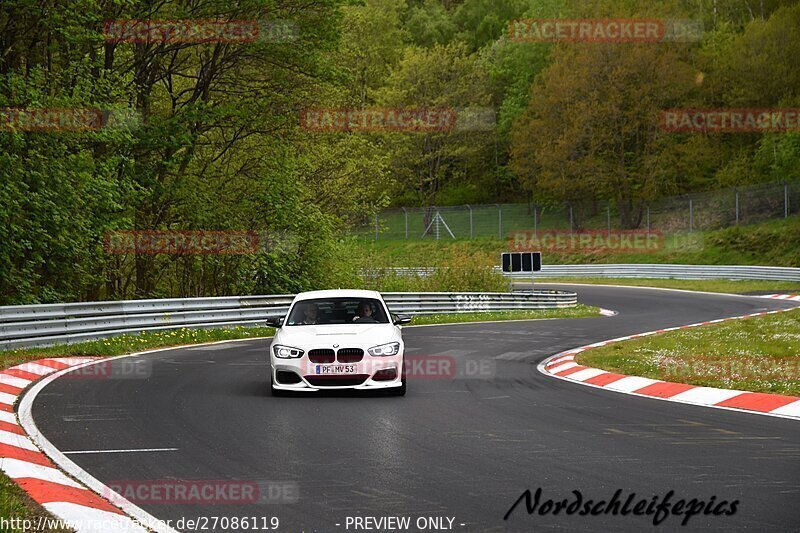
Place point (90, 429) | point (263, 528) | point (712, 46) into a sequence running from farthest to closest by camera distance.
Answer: point (712, 46) < point (90, 429) < point (263, 528)

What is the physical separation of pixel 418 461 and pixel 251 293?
22.0 meters

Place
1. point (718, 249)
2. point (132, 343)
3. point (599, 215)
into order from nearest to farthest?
1. point (132, 343)
2. point (718, 249)
3. point (599, 215)

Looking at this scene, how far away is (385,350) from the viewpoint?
1330cm

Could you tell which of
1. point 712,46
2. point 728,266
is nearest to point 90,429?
point 728,266

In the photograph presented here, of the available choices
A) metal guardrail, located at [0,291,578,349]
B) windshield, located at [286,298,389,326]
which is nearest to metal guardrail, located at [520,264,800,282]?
metal guardrail, located at [0,291,578,349]

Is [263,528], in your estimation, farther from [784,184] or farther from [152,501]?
[784,184]

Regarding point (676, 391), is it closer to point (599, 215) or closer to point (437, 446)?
point (437, 446)

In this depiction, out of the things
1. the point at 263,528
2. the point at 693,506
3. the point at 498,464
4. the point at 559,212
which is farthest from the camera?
the point at 559,212

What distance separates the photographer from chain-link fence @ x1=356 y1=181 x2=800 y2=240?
6150 centimetres

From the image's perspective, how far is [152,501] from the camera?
719 cm

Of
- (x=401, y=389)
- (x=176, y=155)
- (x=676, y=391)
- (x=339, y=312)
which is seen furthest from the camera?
(x=176, y=155)

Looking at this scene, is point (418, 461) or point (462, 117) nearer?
point (418, 461)

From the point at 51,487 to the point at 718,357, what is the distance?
12.6 m

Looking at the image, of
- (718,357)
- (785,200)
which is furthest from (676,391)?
(785,200)
